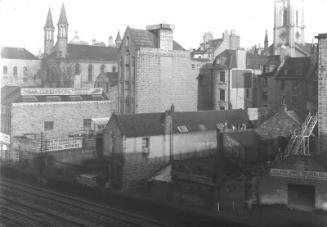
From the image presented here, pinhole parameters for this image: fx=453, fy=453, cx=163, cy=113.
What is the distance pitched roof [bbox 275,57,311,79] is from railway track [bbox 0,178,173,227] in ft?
119

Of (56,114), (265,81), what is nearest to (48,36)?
(56,114)

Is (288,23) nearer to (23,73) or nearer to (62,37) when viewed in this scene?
(62,37)

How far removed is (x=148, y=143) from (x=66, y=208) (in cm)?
1047

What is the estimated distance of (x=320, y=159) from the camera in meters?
32.0

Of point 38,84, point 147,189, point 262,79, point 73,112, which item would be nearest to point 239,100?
point 262,79

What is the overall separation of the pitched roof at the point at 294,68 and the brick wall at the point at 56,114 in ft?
76.6

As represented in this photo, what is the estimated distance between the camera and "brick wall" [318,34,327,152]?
115 feet

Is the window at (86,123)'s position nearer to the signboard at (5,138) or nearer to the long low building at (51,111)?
the long low building at (51,111)

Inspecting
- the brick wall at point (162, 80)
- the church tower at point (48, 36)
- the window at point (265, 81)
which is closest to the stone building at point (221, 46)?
the window at point (265, 81)

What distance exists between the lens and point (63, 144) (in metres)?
47.3

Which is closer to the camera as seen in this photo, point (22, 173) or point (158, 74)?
point (22, 173)

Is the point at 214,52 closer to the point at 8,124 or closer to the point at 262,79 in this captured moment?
the point at 262,79

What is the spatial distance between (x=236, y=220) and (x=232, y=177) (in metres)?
6.45

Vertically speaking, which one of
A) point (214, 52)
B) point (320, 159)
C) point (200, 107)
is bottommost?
point (320, 159)
